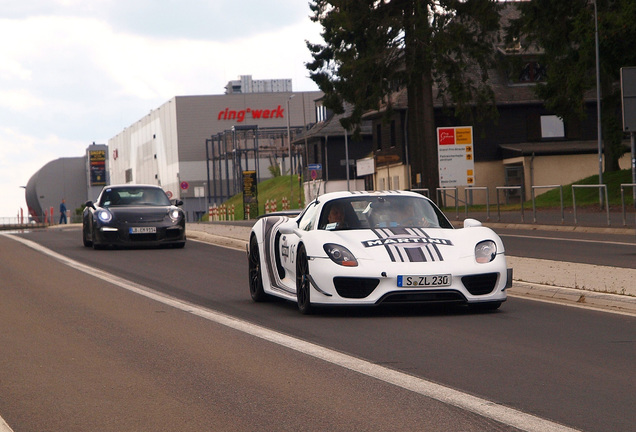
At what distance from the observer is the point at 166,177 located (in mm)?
128000

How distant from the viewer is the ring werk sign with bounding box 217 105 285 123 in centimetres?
12669

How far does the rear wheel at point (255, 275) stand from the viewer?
13.0m

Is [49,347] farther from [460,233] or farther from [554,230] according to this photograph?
[554,230]

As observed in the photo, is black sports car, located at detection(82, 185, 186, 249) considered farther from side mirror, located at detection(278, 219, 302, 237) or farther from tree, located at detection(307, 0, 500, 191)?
tree, located at detection(307, 0, 500, 191)

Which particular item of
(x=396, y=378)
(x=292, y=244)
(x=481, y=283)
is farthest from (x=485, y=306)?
(x=396, y=378)

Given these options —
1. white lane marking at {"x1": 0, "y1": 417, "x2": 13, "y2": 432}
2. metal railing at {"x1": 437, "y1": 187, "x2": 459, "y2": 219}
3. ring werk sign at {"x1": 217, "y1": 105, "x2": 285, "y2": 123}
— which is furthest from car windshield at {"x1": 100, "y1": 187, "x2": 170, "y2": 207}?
ring werk sign at {"x1": 217, "y1": 105, "x2": 285, "y2": 123}

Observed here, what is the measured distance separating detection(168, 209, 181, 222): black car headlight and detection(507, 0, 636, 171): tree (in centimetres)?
2209

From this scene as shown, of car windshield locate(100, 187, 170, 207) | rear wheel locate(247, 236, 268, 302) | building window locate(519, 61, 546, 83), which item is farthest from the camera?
building window locate(519, 61, 546, 83)

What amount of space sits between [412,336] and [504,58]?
124ft

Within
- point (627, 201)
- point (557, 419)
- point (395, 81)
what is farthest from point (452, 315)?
point (395, 81)

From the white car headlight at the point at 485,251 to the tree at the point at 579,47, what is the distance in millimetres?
31834

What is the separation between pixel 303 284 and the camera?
11438 mm

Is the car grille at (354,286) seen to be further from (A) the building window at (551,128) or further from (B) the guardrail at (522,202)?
(A) the building window at (551,128)

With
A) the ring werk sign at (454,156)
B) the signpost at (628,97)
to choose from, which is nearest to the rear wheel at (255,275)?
the signpost at (628,97)
